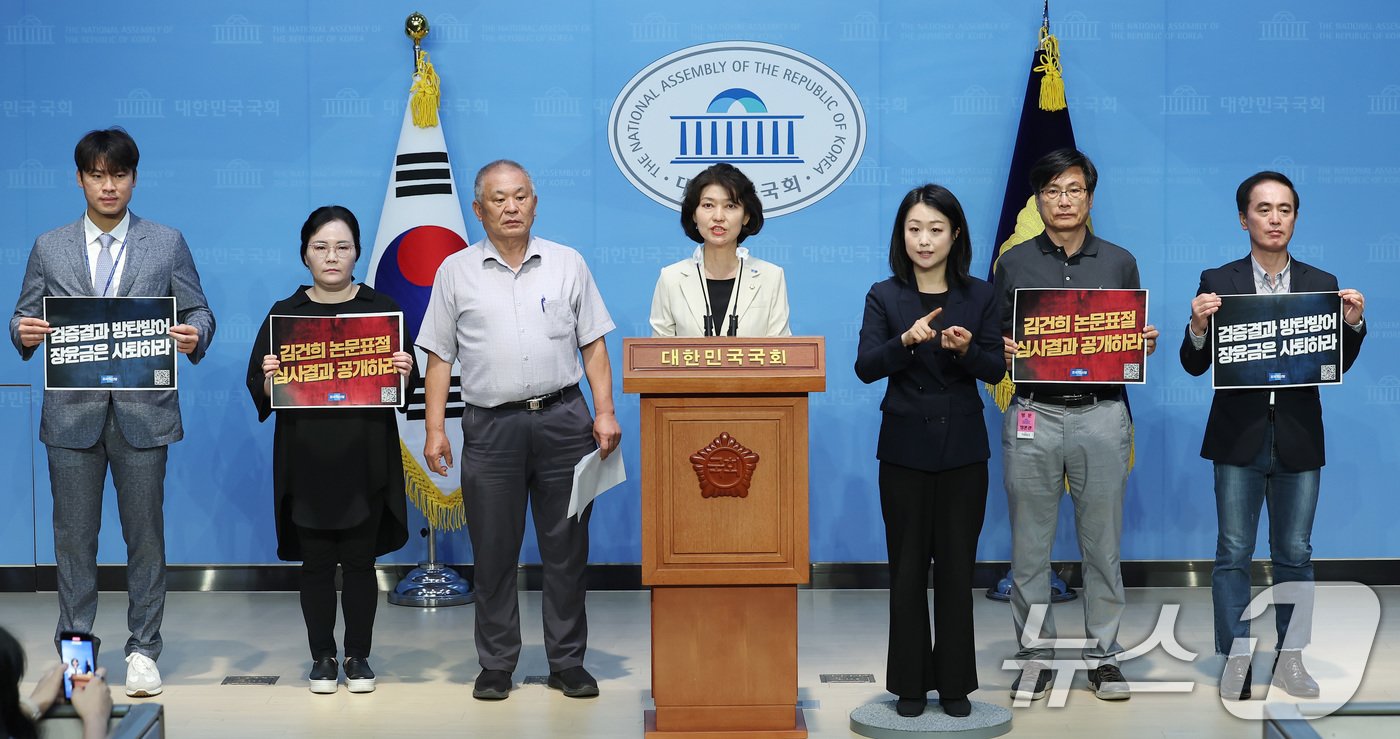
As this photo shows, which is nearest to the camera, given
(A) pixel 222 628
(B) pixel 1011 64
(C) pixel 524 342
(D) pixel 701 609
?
(D) pixel 701 609

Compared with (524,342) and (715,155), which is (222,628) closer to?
(524,342)

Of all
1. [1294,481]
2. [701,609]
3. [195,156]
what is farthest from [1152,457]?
[195,156]

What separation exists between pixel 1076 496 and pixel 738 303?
1222 millimetres

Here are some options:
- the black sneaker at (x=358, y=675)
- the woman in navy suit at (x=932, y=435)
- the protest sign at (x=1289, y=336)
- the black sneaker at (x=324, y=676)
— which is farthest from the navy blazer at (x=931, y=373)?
the black sneaker at (x=324, y=676)

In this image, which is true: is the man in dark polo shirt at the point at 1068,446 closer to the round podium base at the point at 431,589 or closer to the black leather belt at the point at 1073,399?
the black leather belt at the point at 1073,399

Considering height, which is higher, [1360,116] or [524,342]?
[1360,116]

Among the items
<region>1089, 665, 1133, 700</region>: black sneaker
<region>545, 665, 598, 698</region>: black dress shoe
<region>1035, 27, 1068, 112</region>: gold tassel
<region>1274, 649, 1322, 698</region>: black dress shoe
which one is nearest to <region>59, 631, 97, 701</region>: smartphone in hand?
<region>545, 665, 598, 698</region>: black dress shoe

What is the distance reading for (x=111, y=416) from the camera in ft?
14.9

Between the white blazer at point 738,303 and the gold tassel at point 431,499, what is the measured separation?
71.5 inches

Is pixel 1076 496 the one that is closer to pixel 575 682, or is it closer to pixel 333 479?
pixel 575 682

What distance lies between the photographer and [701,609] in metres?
3.88

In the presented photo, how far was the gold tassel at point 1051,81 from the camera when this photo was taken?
5.77m

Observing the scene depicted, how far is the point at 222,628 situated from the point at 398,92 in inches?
92.3

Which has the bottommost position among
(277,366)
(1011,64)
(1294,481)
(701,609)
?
(701,609)
